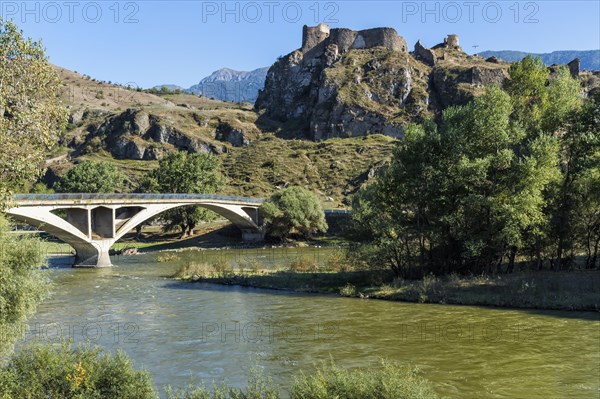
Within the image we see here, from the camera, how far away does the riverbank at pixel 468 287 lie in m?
28.6

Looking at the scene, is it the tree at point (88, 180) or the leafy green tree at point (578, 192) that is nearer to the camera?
the leafy green tree at point (578, 192)

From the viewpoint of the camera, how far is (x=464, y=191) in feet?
112

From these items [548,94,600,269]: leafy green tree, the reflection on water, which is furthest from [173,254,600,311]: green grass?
[548,94,600,269]: leafy green tree

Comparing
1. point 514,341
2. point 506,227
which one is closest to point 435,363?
point 514,341

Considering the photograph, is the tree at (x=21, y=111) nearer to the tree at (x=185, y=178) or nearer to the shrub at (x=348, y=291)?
the shrub at (x=348, y=291)

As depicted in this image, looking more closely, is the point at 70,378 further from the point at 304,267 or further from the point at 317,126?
the point at 317,126

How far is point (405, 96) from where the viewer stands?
601 feet

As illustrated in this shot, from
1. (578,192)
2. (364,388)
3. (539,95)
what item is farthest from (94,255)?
(364,388)

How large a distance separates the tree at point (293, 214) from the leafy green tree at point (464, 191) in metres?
45.1

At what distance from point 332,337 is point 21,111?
587 inches

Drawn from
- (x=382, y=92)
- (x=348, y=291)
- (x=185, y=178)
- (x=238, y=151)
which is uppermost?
(x=382, y=92)

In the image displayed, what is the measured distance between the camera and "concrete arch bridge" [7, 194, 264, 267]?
51.1 metres

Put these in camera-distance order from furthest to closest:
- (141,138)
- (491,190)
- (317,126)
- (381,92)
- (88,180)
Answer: (381,92)
(317,126)
(141,138)
(88,180)
(491,190)

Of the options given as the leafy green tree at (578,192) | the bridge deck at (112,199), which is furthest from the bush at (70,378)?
the bridge deck at (112,199)
